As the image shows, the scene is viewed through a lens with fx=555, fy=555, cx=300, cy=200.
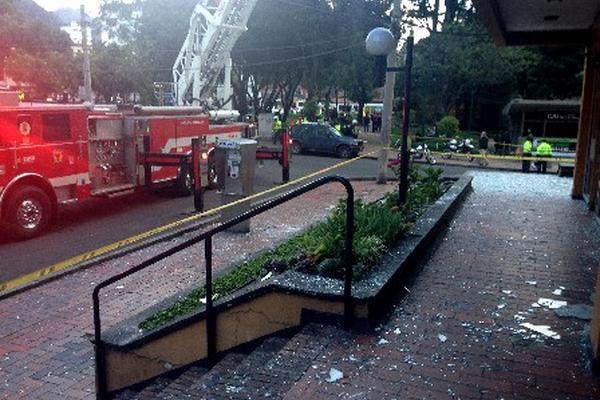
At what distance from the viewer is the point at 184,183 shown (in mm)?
14062

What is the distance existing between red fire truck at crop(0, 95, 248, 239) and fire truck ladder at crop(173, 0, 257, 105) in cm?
A: 495

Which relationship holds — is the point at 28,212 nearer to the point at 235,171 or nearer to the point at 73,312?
the point at 235,171

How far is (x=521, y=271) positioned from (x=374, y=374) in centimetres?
282

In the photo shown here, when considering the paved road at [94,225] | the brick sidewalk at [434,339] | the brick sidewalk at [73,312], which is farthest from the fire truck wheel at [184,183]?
the brick sidewalk at [434,339]

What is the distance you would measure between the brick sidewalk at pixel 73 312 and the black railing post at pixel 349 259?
2.47 meters

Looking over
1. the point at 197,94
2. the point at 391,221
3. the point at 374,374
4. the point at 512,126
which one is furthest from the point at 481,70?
the point at 374,374

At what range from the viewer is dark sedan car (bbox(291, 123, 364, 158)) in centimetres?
2553

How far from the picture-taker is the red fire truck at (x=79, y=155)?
980 cm

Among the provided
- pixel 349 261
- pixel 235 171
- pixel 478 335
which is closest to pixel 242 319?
Answer: pixel 349 261

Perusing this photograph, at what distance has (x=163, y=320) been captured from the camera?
4832 millimetres

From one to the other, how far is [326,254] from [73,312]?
357cm

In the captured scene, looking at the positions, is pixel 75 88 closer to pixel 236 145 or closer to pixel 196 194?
pixel 196 194

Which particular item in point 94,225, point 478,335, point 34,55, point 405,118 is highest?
point 34,55

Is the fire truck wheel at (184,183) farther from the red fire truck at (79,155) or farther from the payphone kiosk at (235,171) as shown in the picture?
the payphone kiosk at (235,171)
